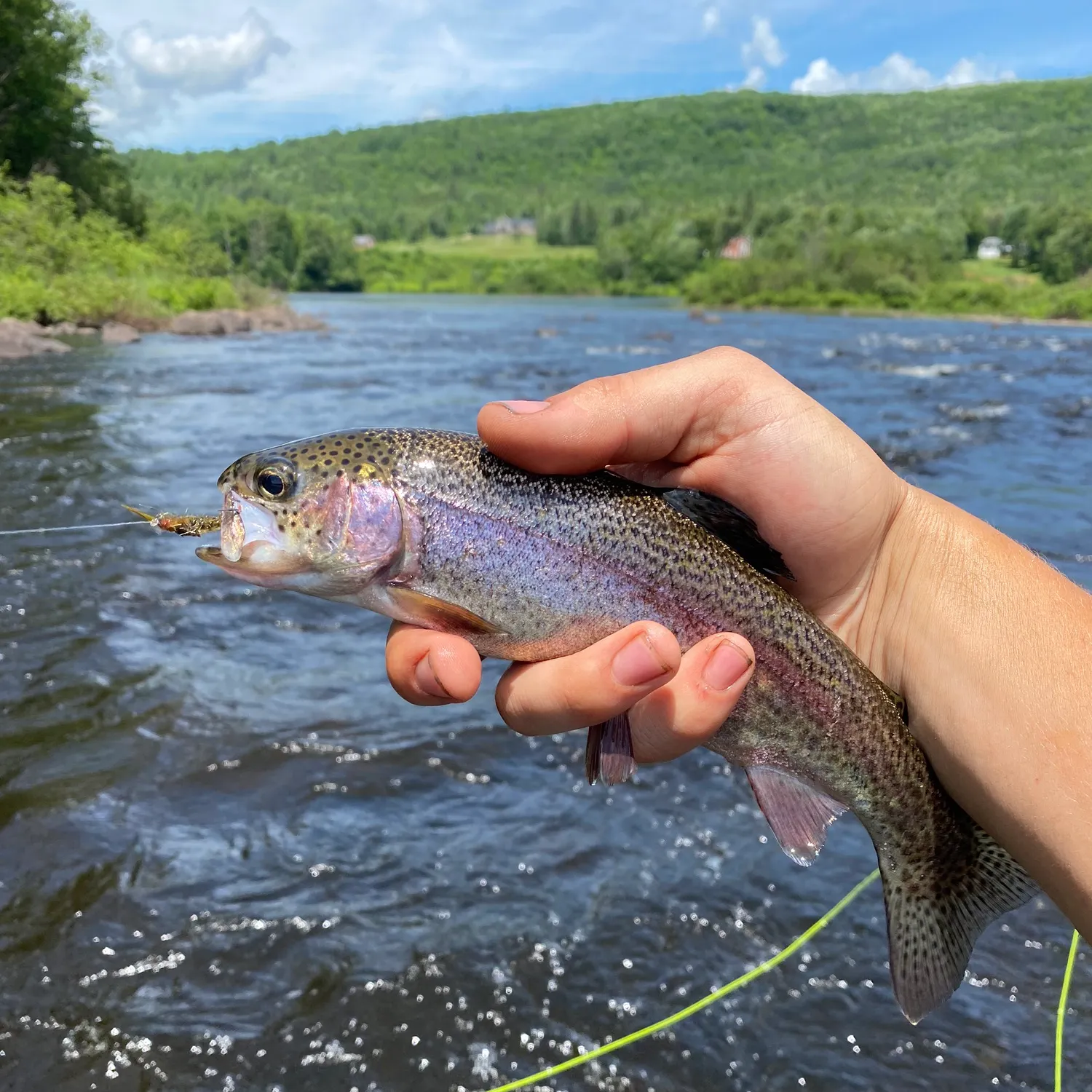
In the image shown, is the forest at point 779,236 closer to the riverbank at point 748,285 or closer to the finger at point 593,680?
the riverbank at point 748,285

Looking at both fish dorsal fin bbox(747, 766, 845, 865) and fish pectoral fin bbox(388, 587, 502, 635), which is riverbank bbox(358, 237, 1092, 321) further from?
fish pectoral fin bbox(388, 587, 502, 635)

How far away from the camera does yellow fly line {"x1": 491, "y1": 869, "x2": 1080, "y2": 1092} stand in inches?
152

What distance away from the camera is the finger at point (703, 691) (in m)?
2.76

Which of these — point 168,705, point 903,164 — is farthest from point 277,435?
point 903,164

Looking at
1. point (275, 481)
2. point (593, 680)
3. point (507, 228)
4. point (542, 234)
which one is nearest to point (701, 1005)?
point (593, 680)

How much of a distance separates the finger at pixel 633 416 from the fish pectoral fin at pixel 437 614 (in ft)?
1.77

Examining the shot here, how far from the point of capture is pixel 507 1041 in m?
3.98

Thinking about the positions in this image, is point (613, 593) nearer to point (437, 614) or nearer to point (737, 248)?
point (437, 614)

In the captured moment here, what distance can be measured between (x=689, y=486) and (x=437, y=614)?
112cm

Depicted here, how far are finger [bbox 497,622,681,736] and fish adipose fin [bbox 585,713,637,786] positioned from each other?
0.33ft

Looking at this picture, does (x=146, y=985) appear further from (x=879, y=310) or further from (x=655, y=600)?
(x=879, y=310)

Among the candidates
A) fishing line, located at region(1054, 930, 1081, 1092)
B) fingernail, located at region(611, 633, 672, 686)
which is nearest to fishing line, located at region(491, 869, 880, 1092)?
fishing line, located at region(1054, 930, 1081, 1092)

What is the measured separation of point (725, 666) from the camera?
2.76 meters

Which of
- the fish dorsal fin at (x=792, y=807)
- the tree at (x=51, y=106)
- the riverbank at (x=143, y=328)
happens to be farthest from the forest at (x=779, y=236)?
the fish dorsal fin at (x=792, y=807)
